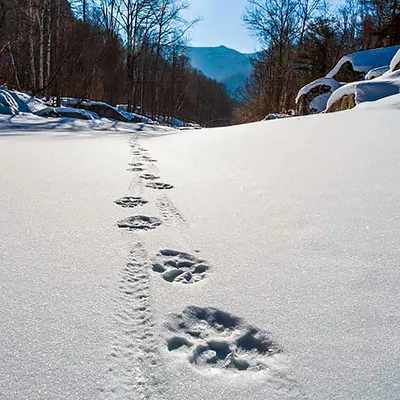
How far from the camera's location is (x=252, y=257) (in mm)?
992

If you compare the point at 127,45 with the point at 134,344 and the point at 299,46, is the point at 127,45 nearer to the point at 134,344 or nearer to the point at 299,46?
the point at 299,46

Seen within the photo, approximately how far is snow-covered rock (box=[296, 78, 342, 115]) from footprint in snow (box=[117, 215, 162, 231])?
6367mm

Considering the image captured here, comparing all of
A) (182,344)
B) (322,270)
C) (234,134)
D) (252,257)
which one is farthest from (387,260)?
(234,134)

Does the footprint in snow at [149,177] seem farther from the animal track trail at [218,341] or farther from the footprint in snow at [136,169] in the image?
the animal track trail at [218,341]

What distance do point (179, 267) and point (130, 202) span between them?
26.7 inches

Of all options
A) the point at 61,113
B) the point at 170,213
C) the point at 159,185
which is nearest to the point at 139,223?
the point at 170,213

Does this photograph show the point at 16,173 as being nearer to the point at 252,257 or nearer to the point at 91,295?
the point at 91,295

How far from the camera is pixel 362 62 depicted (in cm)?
779

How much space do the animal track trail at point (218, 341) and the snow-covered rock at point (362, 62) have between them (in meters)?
8.60

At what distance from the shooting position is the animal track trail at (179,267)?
89 cm

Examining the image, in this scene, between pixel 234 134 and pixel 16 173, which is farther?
pixel 234 134

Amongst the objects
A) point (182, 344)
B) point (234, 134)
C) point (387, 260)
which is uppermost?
point (234, 134)

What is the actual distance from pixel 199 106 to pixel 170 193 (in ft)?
106

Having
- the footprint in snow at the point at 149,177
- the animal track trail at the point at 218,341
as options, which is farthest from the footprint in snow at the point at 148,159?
the animal track trail at the point at 218,341
